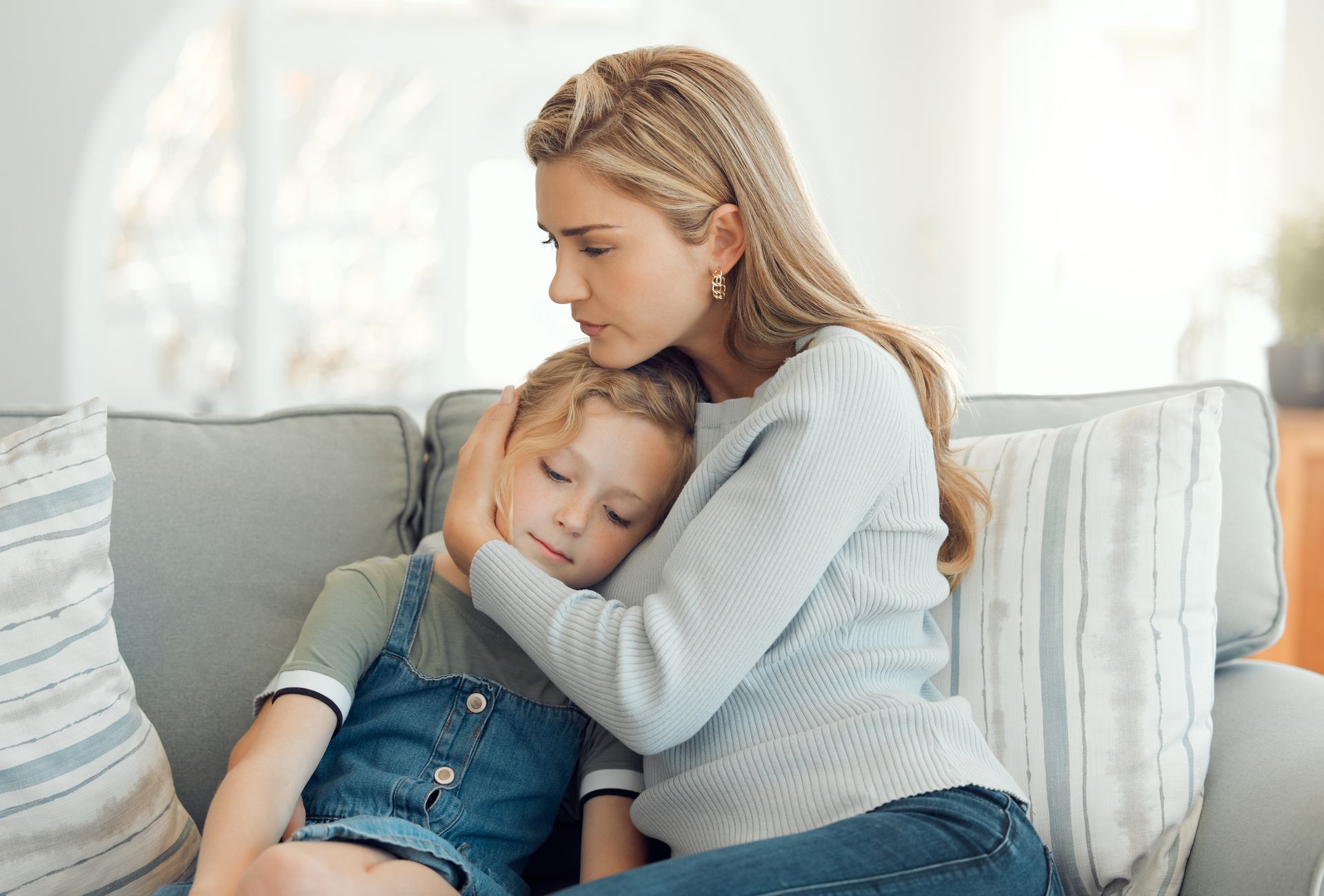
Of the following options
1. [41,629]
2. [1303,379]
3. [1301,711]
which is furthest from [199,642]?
[1303,379]

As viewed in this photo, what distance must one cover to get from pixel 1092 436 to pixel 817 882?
0.63m

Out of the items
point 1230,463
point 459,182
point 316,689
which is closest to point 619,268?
point 316,689

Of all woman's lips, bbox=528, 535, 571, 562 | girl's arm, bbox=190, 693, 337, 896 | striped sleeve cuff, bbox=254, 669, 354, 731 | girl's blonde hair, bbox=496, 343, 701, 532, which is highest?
girl's blonde hair, bbox=496, 343, 701, 532

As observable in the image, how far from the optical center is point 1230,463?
1413mm

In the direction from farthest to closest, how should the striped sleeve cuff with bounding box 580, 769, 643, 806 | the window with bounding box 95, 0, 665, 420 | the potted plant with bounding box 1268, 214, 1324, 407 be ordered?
the window with bounding box 95, 0, 665, 420
the potted plant with bounding box 1268, 214, 1324, 407
the striped sleeve cuff with bounding box 580, 769, 643, 806

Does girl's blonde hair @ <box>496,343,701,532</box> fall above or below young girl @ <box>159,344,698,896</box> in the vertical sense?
above

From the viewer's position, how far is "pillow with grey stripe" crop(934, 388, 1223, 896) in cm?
112

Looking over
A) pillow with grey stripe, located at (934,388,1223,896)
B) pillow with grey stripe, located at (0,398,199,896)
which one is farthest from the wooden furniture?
pillow with grey stripe, located at (0,398,199,896)

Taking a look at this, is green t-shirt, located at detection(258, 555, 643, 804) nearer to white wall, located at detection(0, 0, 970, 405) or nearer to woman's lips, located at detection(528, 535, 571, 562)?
woman's lips, located at detection(528, 535, 571, 562)

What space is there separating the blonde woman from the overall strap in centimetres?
8

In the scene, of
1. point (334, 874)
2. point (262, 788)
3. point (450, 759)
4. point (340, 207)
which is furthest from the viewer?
point (340, 207)

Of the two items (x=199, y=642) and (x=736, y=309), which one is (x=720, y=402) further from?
(x=199, y=642)

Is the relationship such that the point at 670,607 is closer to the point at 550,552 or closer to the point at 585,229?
the point at 550,552

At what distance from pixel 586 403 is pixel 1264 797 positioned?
78cm
